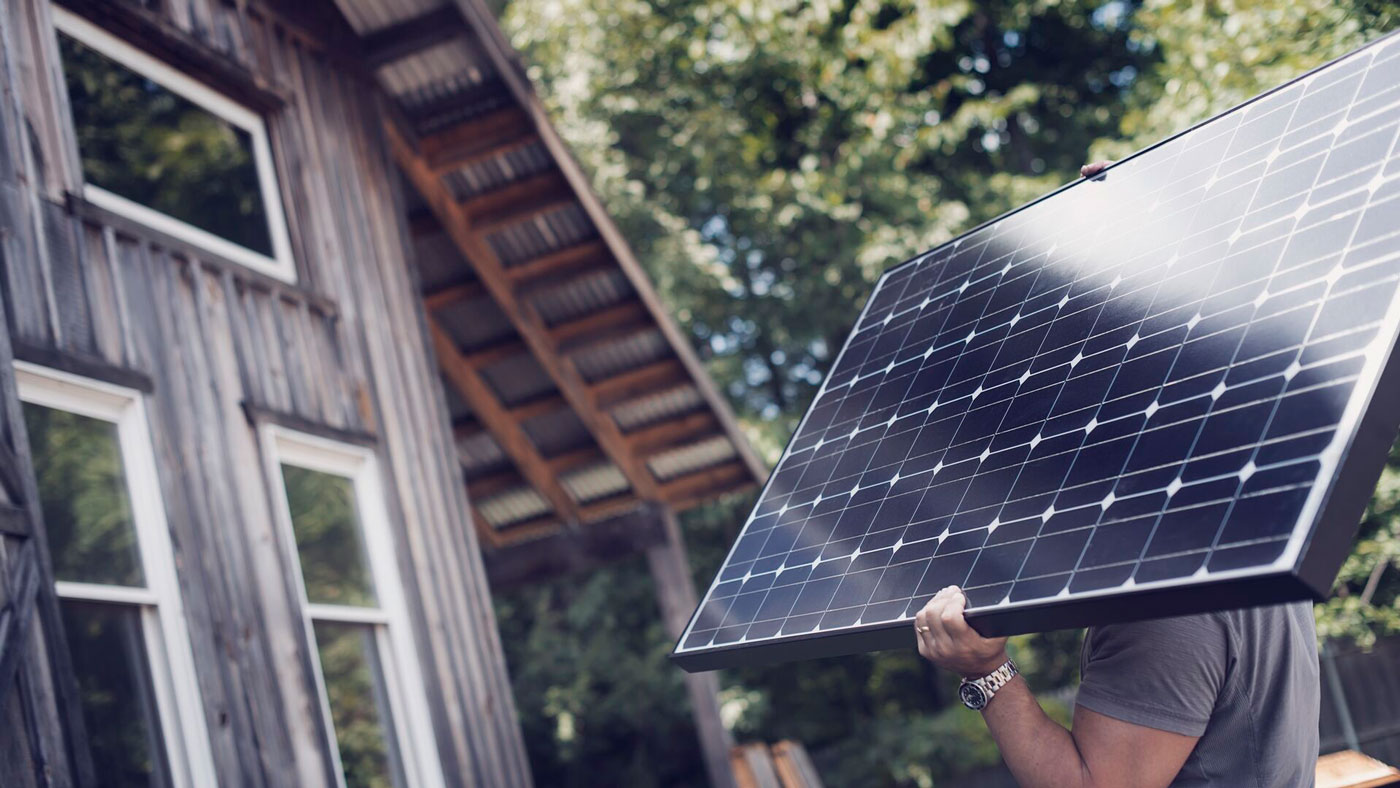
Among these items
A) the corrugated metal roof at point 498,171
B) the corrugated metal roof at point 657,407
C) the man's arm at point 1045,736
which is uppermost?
the corrugated metal roof at point 498,171

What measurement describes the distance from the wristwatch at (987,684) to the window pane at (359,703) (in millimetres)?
4633

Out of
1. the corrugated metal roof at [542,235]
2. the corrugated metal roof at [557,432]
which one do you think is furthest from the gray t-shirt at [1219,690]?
the corrugated metal roof at [557,432]

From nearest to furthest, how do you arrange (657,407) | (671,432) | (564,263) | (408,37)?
(408,37)
(564,263)
(657,407)
(671,432)

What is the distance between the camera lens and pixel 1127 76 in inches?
882

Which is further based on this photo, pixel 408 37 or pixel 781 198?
pixel 781 198

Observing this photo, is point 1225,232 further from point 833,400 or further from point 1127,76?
point 1127,76

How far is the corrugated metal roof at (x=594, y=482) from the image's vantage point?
1217 cm

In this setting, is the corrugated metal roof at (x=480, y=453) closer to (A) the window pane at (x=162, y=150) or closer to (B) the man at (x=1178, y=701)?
(A) the window pane at (x=162, y=150)

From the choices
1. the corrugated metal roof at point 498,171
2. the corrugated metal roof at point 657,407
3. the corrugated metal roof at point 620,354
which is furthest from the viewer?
the corrugated metal roof at point 657,407

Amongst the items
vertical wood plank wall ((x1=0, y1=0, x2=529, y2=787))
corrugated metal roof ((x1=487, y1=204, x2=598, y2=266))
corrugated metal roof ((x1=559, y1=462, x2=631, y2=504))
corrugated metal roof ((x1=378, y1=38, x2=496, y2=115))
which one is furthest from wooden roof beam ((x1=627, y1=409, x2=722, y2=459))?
corrugated metal roof ((x1=378, y1=38, x2=496, y2=115))

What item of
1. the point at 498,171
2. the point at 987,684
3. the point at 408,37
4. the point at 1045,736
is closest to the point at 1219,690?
the point at 1045,736

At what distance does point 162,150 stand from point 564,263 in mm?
3986

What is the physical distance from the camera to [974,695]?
2801 mm

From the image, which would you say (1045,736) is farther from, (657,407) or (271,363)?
(657,407)
